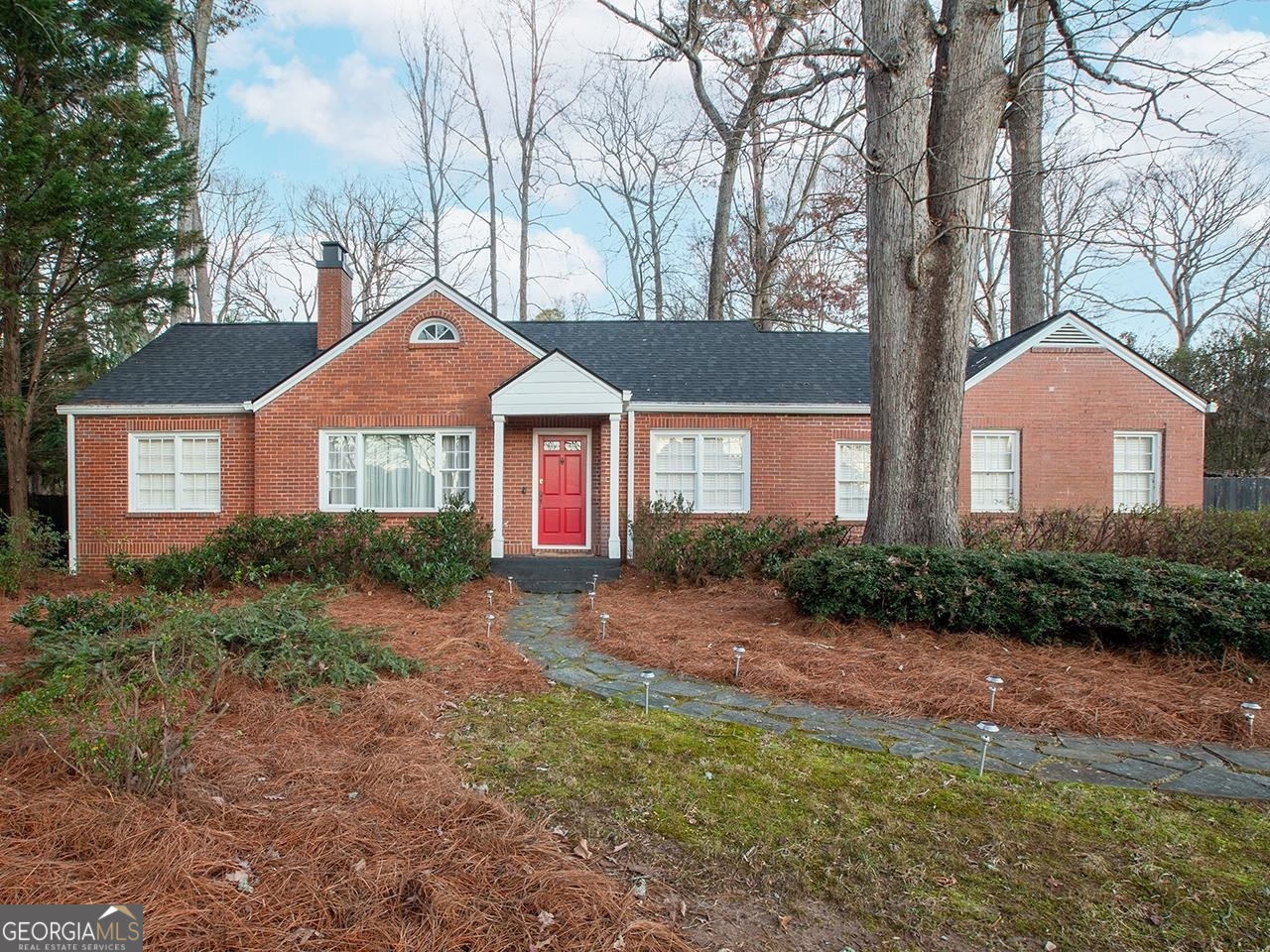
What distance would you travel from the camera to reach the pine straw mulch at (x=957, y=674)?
456 cm

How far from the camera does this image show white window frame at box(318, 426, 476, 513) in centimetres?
1177

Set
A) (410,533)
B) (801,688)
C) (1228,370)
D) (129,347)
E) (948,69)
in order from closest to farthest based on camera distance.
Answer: (801,688), (948,69), (410,533), (129,347), (1228,370)

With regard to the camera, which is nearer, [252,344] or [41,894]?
[41,894]

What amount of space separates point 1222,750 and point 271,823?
215 inches

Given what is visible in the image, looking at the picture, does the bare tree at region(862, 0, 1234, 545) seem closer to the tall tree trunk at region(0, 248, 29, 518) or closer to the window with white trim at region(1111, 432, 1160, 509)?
the window with white trim at region(1111, 432, 1160, 509)

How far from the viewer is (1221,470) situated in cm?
1922

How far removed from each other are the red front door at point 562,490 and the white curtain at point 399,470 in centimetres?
197

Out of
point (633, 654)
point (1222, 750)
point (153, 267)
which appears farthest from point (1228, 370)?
point (153, 267)

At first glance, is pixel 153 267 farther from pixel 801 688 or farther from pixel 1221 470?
pixel 1221 470

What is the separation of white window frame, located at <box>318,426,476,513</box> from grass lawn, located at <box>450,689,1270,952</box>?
8234mm

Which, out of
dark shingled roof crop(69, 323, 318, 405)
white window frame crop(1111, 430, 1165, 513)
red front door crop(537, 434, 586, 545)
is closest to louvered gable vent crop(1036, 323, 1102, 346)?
white window frame crop(1111, 430, 1165, 513)

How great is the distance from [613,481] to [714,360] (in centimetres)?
360

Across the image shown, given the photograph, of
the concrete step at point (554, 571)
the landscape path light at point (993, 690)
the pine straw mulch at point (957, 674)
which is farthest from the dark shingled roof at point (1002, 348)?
the landscape path light at point (993, 690)

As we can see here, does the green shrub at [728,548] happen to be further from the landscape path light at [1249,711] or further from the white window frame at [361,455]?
the landscape path light at [1249,711]
